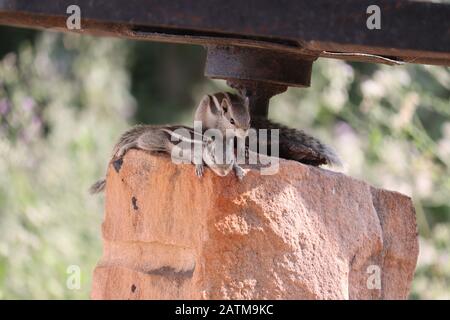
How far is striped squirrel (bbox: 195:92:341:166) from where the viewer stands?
116 inches

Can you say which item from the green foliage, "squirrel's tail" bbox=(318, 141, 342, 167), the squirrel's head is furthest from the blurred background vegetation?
the squirrel's head

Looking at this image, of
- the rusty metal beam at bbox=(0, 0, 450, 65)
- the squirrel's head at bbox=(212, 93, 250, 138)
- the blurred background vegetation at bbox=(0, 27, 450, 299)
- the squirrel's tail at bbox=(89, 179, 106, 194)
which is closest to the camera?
the rusty metal beam at bbox=(0, 0, 450, 65)

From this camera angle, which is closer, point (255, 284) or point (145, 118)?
point (255, 284)

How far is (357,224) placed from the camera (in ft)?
9.55

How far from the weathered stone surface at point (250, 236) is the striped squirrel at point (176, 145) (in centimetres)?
3

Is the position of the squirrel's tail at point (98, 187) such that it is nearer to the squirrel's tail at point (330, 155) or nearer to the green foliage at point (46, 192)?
the squirrel's tail at point (330, 155)

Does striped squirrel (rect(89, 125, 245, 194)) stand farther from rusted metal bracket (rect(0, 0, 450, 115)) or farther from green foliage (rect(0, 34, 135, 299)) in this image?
green foliage (rect(0, 34, 135, 299))

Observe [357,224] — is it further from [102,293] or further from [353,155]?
[353,155]

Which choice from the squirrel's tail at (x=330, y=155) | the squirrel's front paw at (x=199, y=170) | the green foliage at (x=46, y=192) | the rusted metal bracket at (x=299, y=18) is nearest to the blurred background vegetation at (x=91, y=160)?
the green foliage at (x=46, y=192)

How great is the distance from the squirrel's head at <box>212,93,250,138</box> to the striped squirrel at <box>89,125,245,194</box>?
0.10 meters

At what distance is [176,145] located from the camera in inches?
113

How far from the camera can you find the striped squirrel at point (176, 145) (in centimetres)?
268
